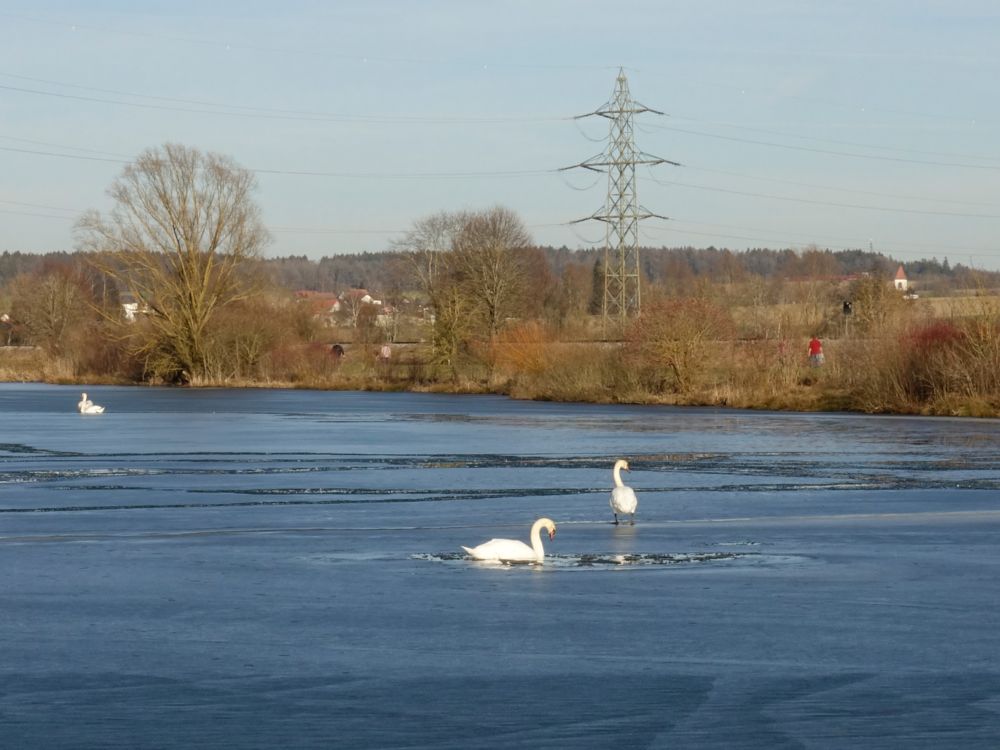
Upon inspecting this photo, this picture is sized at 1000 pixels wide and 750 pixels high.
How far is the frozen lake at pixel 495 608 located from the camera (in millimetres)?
7539

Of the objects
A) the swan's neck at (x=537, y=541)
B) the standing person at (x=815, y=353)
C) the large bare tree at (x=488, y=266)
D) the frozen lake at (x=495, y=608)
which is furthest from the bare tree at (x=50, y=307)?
the swan's neck at (x=537, y=541)

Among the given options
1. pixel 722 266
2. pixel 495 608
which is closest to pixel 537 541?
pixel 495 608

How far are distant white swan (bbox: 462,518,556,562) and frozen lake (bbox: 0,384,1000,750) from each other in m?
0.13

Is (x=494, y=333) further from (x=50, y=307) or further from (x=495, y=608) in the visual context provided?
(x=495, y=608)

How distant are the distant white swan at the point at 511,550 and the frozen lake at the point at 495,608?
0.41 ft

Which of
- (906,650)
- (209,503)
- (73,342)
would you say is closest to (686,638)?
(906,650)

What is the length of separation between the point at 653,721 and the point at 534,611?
10.2 ft

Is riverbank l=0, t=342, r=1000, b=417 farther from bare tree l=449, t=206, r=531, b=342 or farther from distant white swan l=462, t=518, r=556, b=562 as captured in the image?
distant white swan l=462, t=518, r=556, b=562

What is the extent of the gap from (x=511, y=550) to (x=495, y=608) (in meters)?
1.92

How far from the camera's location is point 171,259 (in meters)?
68.4

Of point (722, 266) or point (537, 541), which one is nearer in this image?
point (537, 541)

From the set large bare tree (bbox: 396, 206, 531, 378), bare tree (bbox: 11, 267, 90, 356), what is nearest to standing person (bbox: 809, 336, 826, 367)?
large bare tree (bbox: 396, 206, 531, 378)

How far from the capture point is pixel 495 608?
10672 mm

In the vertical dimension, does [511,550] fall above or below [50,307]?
below
